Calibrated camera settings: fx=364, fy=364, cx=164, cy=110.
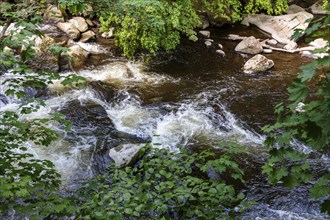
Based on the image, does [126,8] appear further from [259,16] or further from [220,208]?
[259,16]

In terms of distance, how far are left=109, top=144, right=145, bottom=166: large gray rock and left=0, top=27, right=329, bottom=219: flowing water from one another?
6.8 inches

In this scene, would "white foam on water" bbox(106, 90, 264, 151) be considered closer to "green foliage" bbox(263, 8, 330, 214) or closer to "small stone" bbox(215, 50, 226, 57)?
"small stone" bbox(215, 50, 226, 57)

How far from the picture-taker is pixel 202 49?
11.4 metres

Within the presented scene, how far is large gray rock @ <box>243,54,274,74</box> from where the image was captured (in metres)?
9.97

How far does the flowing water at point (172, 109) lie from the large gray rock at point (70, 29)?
163cm

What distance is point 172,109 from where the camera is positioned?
25.7 ft

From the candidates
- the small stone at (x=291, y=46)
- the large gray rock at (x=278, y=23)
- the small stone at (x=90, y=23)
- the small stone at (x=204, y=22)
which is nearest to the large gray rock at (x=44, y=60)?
the small stone at (x=90, y=23)

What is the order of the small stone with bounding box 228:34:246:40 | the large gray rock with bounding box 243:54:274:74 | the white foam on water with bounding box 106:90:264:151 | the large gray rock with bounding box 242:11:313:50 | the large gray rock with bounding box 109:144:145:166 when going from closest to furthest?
the large gray rock with bounding box 109:144:145:166 < the white foam on water with bounding box 106:90:264:151 < the large gray rock with bounding box 243:54:274:74 < the small stone with bounding box 228:34:246:40 < the large gray rock with bounding box 242:11:313:50

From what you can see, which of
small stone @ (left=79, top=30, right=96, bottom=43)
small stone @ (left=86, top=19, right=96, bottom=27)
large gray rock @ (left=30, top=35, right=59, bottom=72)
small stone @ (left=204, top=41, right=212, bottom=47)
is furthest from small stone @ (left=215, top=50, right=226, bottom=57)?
large gray rock @ (left=30, top=35, right=59, bottom=72)

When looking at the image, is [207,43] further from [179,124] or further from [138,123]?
[138,123]

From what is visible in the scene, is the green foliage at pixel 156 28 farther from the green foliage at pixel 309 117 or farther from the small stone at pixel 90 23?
the green foliage at pixel 309 117

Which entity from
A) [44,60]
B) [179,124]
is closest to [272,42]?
[179,124]

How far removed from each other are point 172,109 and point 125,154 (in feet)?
7.26

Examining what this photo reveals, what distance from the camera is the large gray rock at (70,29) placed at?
11.2m
